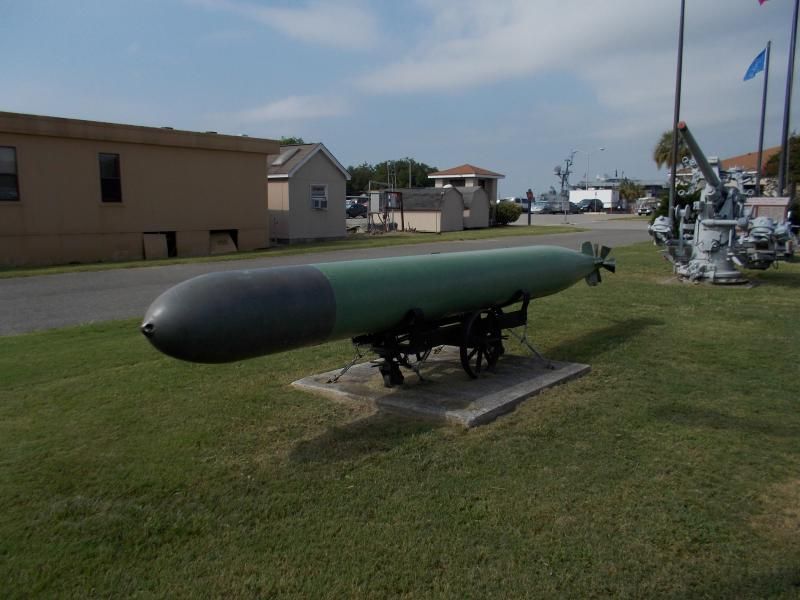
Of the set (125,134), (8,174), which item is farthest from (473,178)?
(8,174)

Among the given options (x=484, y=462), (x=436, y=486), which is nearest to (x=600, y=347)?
(x=484, y=462)

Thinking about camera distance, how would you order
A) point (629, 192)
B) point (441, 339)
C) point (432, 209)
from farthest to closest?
point (629, 192), point (432, 209), point (441, 339)

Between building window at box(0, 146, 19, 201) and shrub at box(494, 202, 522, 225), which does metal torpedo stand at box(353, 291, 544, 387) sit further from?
shrub at box(494, 202, 522, 225)

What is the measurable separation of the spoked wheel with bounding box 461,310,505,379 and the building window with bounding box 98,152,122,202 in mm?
13930

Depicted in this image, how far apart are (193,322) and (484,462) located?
1872mm

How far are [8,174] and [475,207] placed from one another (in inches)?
810

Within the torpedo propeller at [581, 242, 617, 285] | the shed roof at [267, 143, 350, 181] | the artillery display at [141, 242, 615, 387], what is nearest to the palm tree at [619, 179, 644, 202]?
the shed roof at [267, 143, 350, 181]

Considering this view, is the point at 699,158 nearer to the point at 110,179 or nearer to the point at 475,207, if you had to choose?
the point at 110,179

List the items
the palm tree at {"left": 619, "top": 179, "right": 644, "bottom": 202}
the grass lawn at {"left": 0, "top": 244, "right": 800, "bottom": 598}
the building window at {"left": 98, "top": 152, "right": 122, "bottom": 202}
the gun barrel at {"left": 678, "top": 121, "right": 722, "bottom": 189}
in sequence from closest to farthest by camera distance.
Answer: the grass lawn at {"left": 0, "top": 244, "right": 800, "bottom": 598} < the gun barrel at {"left": 678, "top": 121, "right": 722, "bottom": 189} < the building window at {"left": 98, "top": 152, "right": 122, "bottom": 202} < the palm tree at {"left": 619, "top": 179, "right": 644, "bottom": 202}

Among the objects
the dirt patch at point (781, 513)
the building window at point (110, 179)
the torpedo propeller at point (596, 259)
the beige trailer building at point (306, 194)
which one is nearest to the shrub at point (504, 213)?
the beige trailer building at point (306, 194)

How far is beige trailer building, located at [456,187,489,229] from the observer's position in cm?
3098

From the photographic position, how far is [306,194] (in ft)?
75.0

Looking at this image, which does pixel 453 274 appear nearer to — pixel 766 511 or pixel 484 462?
pixel 484 462

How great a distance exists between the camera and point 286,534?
3209 mm
